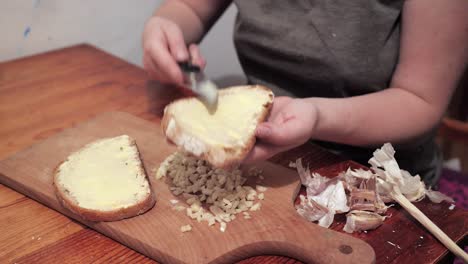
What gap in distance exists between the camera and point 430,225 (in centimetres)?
65

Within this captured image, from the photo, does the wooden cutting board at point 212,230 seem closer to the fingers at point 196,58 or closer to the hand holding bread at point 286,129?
the hand holding bread at point 286,129

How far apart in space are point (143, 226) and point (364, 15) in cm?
51

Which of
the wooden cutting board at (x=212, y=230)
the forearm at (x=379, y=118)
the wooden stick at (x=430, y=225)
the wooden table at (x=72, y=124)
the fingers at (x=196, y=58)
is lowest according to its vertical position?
the wooden table at (x=72, y=124)

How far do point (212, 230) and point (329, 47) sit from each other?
42 centimetres

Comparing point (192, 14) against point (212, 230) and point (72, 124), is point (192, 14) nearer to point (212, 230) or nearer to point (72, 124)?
point (72, 124)

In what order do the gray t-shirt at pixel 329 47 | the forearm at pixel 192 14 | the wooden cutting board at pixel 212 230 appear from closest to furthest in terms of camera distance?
1. the wooden cutting board at pixel 212 230
2. the gray t-shirt at pixel 329 47
3. the forearm at pixel 192 14

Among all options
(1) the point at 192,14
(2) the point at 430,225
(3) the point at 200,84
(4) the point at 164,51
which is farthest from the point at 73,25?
(2) the point at 430,225

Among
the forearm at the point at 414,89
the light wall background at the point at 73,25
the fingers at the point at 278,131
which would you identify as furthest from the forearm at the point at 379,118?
the light wall background at the point at 73,25

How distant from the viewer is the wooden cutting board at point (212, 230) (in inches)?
23.8

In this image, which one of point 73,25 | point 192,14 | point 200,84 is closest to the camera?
point 200,84

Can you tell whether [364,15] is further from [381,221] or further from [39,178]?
[39,178]

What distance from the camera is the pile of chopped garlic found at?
0.67 metres

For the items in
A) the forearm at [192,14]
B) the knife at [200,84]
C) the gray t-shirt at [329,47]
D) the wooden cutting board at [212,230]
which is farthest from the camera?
the forearm at [192,14]

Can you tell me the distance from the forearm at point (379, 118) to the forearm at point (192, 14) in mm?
426
